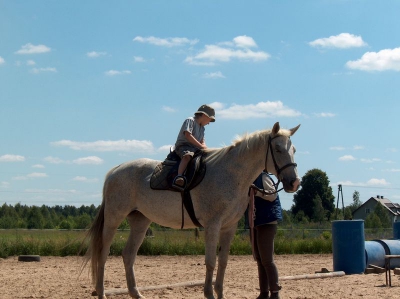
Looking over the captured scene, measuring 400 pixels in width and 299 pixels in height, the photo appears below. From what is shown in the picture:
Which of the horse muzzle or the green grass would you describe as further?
the green grass

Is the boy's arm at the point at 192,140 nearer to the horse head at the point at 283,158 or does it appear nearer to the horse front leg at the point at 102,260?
the horse head at the point at 283,158

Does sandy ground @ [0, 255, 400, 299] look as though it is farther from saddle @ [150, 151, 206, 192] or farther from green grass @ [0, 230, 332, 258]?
green grass @ [0, 230, 332, 258]

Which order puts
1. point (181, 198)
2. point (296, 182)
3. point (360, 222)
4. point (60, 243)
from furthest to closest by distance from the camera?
1. point (60, 243)
2. point (360, 222)
3. point (181, 198)
4. point (296, 182)

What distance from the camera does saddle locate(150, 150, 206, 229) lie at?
708 cm

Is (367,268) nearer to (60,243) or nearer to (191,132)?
(191,132)

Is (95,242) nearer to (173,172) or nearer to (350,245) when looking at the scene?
(173,172)

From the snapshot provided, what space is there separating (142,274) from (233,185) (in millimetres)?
5592

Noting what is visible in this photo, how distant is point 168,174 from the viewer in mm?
7320

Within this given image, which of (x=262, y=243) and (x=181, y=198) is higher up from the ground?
(x=181, y=198)

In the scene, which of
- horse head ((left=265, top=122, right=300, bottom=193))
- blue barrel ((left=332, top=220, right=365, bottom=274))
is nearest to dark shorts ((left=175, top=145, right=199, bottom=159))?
horse head ((left=265, top=122, right=300, bottom=193))

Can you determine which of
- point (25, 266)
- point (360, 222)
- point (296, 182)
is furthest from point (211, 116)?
point (25, 266)

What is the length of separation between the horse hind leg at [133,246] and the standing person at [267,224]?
159 cm

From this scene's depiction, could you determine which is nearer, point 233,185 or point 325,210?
point 233,185

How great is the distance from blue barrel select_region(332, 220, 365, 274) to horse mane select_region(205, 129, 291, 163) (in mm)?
5106
